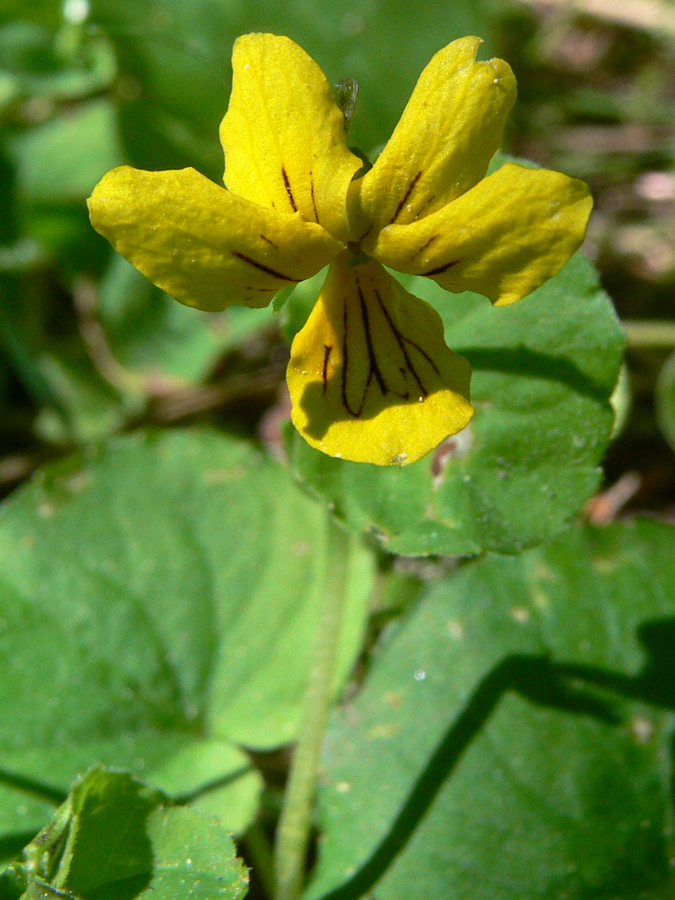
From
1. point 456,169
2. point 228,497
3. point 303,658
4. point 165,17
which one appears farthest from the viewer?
point 165,17

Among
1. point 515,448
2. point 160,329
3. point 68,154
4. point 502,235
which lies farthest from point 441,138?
point 68,154

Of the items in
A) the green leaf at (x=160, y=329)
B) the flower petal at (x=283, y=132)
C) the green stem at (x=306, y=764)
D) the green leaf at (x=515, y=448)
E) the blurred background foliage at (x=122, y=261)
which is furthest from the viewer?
the green leaf at (x=160, y=329)

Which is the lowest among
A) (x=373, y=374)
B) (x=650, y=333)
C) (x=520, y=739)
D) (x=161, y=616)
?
(x=520, y=739)

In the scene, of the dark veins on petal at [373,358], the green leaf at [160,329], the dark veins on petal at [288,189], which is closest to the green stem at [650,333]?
the green leaf at [160,329]

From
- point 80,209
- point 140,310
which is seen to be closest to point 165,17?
point 80,209

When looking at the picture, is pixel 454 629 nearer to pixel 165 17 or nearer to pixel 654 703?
pixel 654 703

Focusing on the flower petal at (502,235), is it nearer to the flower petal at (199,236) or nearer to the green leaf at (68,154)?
the flower petal at (199,236)

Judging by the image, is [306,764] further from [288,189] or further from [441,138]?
[441,138]
